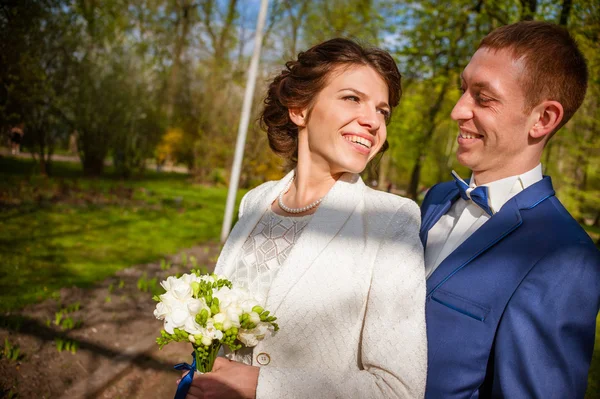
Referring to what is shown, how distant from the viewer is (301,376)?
1.67 m

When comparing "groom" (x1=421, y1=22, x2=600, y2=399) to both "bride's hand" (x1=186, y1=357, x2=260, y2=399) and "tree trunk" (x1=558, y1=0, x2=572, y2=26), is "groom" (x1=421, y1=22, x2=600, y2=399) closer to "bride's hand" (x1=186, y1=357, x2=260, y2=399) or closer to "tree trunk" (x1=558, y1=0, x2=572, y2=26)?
"bride's hand" (x1=186, y1=357, x2=260, y2=399)

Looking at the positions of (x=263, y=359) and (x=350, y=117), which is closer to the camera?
(x=263, y=359)

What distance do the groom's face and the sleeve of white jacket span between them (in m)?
0.62

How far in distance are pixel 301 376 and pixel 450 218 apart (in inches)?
45.3

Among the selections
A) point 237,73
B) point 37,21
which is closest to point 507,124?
point 37,21

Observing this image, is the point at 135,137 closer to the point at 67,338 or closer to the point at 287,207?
the point at 67,338

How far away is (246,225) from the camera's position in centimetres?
233

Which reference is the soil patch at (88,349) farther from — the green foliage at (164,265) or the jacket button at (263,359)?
the jacket button at (263,359)

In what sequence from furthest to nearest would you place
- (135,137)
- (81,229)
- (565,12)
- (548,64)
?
(135,137) < (81,229) < (565,12) < (548,64)

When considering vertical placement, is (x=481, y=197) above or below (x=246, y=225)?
above

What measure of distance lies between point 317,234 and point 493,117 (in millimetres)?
1003

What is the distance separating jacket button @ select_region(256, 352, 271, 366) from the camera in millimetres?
Answer: 1787

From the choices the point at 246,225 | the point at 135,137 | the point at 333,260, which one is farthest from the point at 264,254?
the point at 135,137

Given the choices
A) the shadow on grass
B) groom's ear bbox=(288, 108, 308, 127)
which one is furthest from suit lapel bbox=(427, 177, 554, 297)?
the shadow on grass
